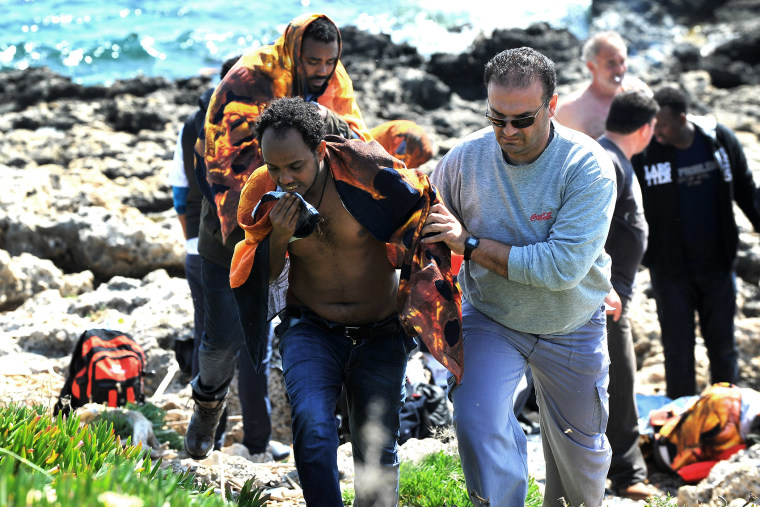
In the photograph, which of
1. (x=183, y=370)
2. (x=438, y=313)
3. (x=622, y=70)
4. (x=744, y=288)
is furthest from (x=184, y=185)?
(x=744, y=288)

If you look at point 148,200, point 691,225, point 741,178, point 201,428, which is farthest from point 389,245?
point 148,200

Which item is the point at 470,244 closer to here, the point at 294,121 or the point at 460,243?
the point at 460,243

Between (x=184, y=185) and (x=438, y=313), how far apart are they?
2798 millimetres

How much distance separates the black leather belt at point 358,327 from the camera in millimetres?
4148

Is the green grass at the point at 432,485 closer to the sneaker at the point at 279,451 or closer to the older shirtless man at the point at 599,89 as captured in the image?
the sneaker at the point at 279,451

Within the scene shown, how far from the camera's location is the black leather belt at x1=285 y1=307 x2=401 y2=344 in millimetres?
4148

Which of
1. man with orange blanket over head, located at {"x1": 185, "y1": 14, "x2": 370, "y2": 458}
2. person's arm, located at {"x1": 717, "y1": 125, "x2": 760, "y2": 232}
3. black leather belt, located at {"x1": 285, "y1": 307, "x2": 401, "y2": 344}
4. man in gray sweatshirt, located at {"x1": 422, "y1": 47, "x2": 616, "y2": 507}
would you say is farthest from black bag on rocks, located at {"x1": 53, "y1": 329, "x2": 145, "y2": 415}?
person's arm, located at {"x1": 717, "y1": 125, "x2": 760, "y2": 232}

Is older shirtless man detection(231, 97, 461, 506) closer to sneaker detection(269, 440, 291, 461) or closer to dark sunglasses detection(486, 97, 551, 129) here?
dark sunglasses detection(486, 97, 551, 129)

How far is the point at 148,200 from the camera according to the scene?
10938mm

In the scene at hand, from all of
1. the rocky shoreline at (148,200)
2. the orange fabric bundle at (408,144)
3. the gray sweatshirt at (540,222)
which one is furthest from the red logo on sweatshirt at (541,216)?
the orange fabric bundle at (408,144)

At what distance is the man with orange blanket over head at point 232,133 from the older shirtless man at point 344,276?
2.60 feet

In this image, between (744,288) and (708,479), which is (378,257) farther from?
(744,288)

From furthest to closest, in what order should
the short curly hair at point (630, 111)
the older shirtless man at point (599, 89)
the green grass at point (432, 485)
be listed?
the older shirtless man at point (599, 89) < the short curly hair at point (630, 111) < the green grass at point (432, 485)

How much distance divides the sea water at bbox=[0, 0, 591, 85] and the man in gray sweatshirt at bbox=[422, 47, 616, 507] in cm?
2327
